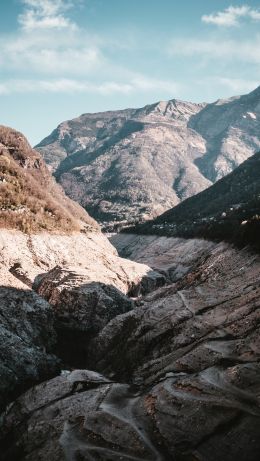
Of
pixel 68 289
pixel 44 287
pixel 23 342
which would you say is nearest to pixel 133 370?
pixel 23 342

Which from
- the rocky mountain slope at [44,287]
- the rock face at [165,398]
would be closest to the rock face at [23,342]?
the rocky mountain slope at [44,287]

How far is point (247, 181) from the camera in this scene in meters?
178

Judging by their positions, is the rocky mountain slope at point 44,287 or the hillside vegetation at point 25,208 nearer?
the rocky mountain slope at point 44,287

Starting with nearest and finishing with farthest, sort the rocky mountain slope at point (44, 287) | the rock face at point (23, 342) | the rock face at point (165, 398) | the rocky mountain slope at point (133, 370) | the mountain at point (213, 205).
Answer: the rock face at point (165, 398), the rocky mountain slope at point (133, 370), the rock face at point (23, 342), the rocky mountain slope at point (44, 287), the mountain at point (213, 205)

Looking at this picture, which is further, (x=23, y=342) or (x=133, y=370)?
(x=23, y=342)

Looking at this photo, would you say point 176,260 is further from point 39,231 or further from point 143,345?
point 143,345

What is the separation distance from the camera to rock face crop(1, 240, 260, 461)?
11.2 m

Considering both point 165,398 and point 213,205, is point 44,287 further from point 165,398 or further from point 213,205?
point 213,205

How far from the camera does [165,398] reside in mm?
13055

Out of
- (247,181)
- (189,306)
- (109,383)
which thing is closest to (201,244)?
(189,306)

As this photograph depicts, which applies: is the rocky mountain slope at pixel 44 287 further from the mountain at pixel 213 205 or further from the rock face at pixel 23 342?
the mountain at pixel 213 205

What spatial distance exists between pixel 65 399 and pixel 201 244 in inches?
2532

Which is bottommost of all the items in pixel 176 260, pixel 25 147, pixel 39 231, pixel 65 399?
pixel 176 260

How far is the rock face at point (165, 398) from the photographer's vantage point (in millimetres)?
11172
